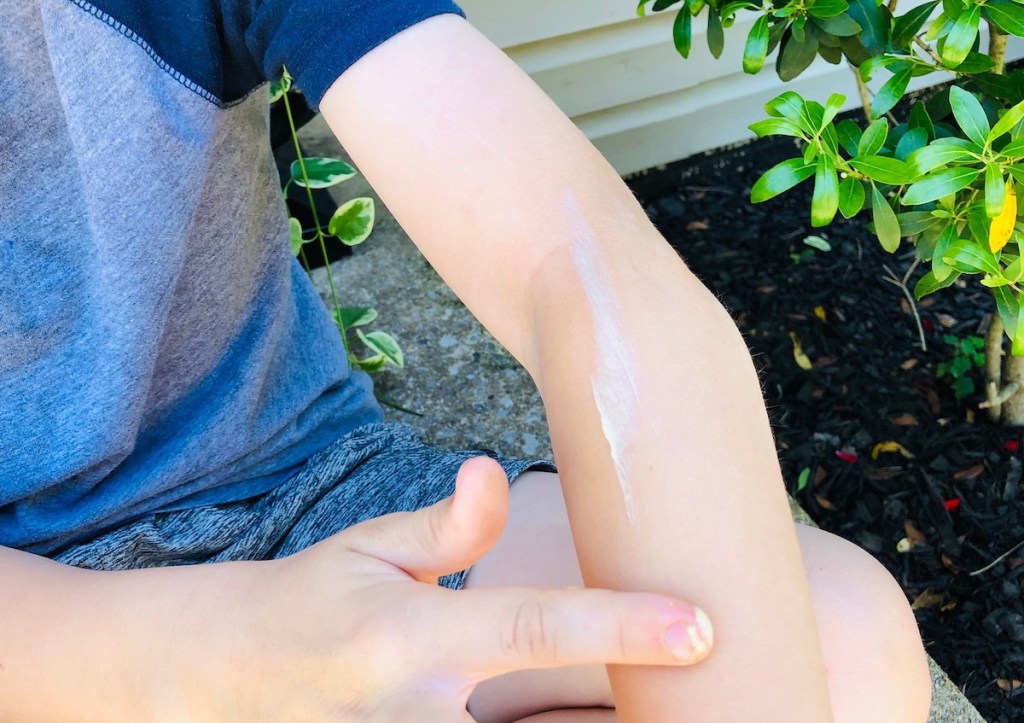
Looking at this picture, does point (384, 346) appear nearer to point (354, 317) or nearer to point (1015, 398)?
point (354, 317)

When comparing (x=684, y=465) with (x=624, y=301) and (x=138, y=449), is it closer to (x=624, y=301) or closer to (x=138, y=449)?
(x=624, y=301)

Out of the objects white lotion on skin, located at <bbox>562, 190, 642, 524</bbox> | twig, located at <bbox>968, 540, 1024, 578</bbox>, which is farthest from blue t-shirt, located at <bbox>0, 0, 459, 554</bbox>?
twig, located at <bbox>968, 540, 1024, 578</bbox>

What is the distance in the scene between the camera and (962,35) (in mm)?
1044

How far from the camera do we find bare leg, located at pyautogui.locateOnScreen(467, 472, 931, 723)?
86 cm

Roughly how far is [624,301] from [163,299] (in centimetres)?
56

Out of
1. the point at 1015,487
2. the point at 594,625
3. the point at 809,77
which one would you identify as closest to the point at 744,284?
the point at 1015,487

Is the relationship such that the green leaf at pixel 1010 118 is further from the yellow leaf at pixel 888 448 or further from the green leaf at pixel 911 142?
the yellow leaf at pixel 888 448

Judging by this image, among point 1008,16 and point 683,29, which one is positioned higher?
point 1008,16

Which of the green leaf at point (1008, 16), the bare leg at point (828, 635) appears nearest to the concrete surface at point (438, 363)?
the bare leg at point (828, 635)

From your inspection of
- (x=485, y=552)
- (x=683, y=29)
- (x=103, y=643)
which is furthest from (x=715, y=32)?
(x=103, y=643)

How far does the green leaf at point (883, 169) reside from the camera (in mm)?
1047

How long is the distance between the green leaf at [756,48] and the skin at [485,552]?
640 millimetres

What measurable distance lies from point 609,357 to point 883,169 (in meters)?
0.58

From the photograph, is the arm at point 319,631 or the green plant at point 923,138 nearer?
the arm at point 319,631
